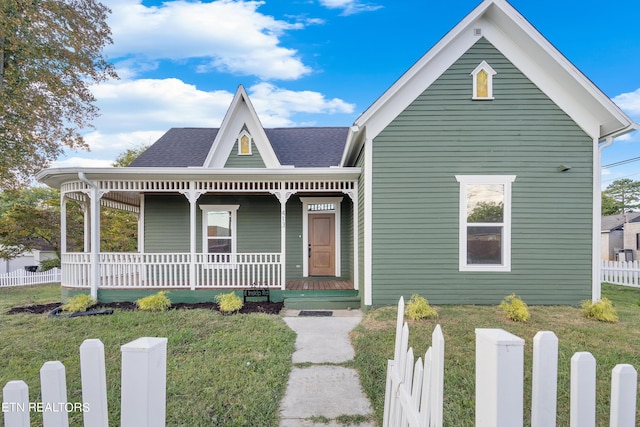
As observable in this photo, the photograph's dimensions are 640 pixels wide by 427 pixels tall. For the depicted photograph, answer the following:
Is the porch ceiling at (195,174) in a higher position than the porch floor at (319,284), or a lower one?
higher

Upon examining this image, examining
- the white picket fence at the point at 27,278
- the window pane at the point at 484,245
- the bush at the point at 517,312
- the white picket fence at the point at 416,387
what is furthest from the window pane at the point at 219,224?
the white picket fence at the point at 27,278

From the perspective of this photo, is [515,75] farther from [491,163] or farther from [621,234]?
[621,234]

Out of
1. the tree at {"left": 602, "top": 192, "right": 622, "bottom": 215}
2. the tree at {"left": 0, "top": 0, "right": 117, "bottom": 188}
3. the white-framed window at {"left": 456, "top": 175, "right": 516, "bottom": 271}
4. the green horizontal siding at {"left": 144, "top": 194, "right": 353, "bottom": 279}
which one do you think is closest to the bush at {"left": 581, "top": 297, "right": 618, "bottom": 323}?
the white-framed window at {"left": 456, "top": 175, "right": 516, "bottom": 271}

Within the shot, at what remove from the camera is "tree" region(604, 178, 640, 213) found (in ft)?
119

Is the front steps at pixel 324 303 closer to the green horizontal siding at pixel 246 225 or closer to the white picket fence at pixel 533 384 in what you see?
the green horizontal siding at pixel 246 225

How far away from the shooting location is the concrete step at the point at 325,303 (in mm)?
7309

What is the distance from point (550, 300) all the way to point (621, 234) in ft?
94.8

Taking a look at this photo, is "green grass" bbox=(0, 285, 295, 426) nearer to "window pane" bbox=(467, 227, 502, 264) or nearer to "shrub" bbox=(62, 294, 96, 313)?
"shrub" bbox=(62, 294, 96, 313)

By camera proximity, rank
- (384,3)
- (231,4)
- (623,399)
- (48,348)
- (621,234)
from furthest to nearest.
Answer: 1. (621,234)
2. (384,3)
3. (231,4)
4. (48,348)
5. (623,399)

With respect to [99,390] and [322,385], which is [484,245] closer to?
[322,385]

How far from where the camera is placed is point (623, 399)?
0.99m

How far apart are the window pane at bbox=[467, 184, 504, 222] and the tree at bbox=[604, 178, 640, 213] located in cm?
4286

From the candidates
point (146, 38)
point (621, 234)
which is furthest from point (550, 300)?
point (621, 234)

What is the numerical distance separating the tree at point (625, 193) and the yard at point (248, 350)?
41.9 metres
